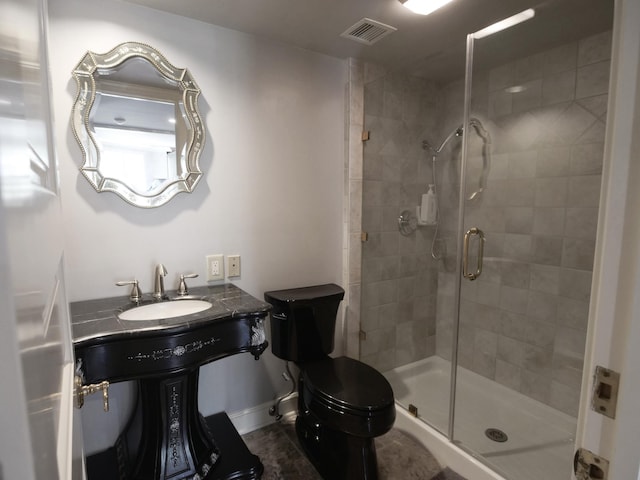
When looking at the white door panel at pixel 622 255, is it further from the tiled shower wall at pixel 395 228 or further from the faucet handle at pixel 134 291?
the tiled shower wall at pixel 395 228

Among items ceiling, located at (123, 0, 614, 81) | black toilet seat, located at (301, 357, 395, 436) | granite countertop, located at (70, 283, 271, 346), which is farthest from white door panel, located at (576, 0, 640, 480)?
ceiling, located at (123, 0, 614, 81)

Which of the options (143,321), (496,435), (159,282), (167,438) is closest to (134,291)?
(159,282)

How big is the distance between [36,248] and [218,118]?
1.67 m

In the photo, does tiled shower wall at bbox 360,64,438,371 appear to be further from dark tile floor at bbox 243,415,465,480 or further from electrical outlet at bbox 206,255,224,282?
electrical outlet at bbox 206,255,224,282

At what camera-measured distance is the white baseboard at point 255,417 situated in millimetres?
1982

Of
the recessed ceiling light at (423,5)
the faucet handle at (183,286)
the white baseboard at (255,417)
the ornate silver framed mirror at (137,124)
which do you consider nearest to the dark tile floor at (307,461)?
the white baseboard at (255,417)

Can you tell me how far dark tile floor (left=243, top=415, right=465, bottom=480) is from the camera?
1.70m

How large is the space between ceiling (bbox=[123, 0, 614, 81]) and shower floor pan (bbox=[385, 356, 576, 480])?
2.13 m

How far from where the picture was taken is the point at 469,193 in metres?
2.28

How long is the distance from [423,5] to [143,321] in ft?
5.88

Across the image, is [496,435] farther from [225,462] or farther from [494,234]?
[225,462]

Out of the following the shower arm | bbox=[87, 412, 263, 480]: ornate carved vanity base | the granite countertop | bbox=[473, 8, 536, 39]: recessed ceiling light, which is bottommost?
bbox=[87, 412, 263, 480]: ornate carved vanity base

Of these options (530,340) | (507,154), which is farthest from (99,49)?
(530,340)

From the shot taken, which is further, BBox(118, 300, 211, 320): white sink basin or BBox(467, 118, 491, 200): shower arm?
BBox(467, 118, 491, 200): shower arm
